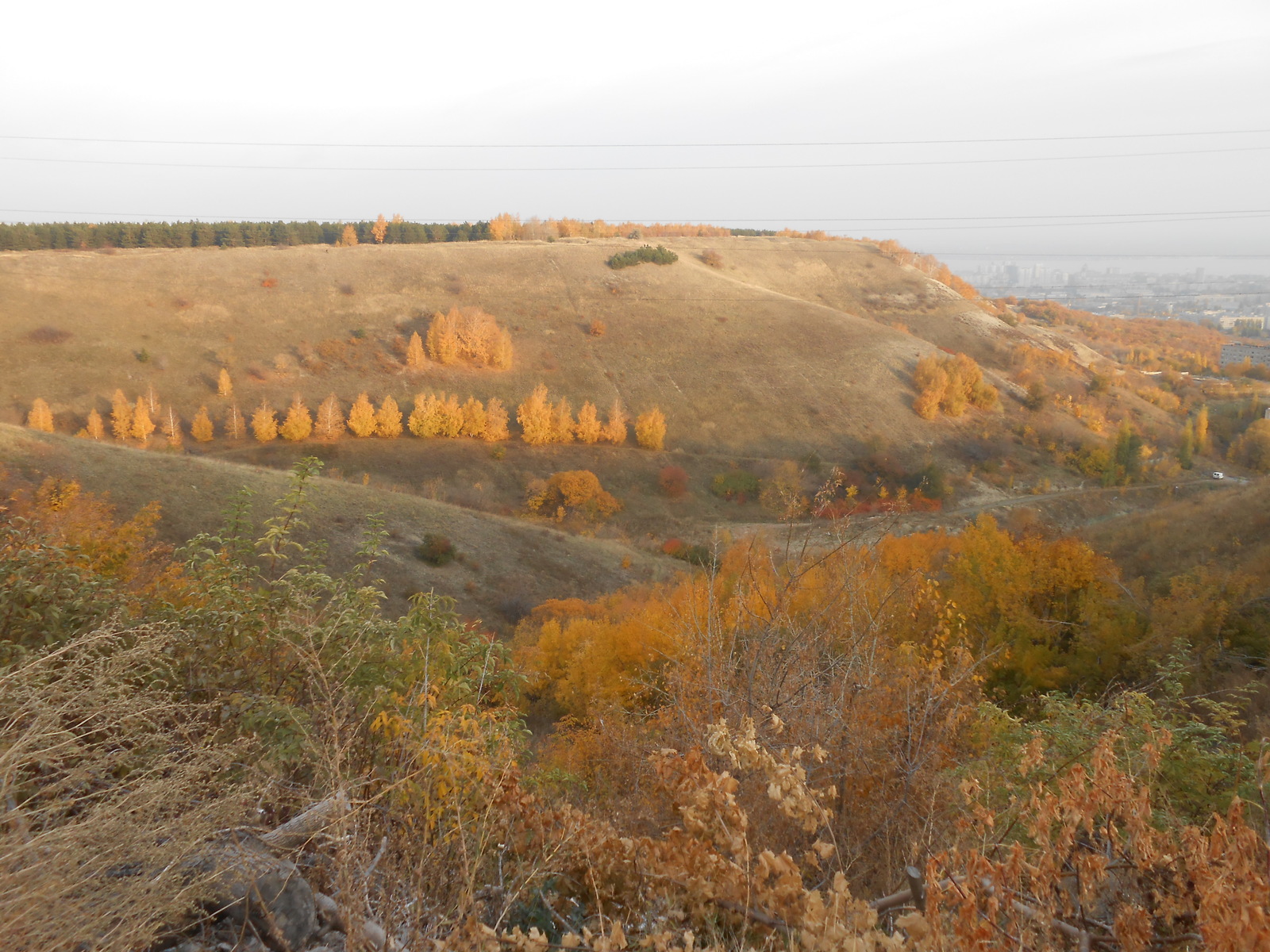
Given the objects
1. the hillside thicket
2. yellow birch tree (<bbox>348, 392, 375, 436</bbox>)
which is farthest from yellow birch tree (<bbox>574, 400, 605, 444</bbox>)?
the hillside thicket

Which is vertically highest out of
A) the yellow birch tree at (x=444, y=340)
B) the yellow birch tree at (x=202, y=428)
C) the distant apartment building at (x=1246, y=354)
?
the yellow birch tree at (x=444, y=340)

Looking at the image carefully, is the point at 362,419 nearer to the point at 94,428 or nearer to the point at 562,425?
the point at 562,425

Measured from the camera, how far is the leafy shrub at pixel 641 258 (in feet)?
302

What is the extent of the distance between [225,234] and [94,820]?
112 meters

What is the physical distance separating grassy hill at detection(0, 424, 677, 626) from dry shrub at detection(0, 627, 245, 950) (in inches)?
894

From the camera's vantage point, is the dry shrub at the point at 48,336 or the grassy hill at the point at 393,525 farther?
the dry shrub at the point at 48,336

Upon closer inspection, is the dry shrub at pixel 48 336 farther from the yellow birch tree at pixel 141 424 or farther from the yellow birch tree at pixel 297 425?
the yellow birch tree at pixel 297 425

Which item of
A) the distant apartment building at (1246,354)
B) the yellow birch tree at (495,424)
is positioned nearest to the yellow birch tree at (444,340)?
the yellow birch tree at (495,424)

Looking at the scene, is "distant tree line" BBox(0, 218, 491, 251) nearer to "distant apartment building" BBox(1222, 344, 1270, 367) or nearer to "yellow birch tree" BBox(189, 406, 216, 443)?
"yellow birch tree" BBox(189, 406, 216, 443)

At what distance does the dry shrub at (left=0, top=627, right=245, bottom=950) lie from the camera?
2.56m

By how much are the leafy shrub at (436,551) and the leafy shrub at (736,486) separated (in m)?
32.4

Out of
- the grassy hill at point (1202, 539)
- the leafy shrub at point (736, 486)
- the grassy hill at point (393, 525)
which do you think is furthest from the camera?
the leafy shrub at point (736, 486)

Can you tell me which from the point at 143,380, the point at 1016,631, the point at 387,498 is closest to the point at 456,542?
the point at 387,498

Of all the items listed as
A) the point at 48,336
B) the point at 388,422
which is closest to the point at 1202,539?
the point at 388,422
